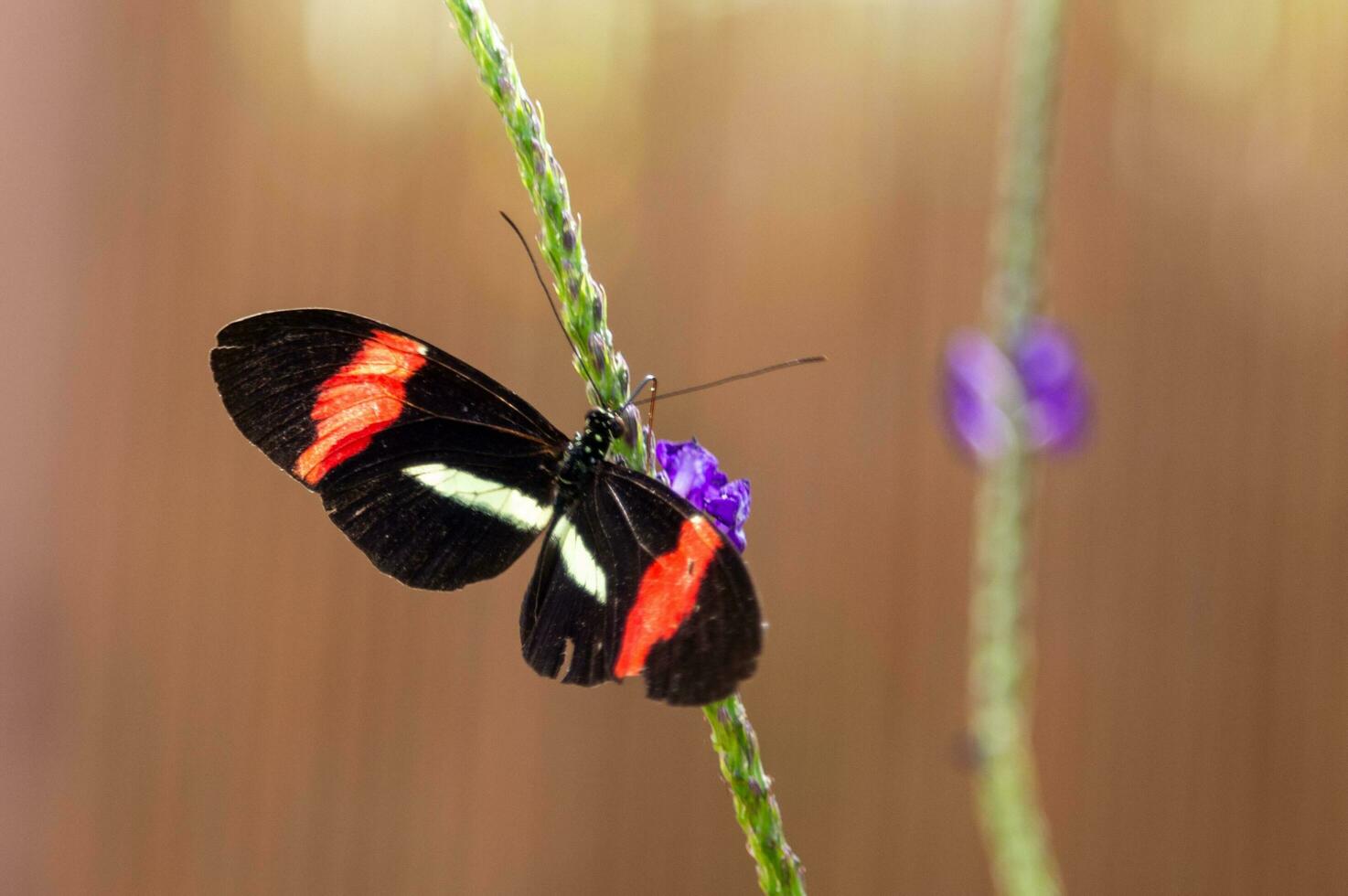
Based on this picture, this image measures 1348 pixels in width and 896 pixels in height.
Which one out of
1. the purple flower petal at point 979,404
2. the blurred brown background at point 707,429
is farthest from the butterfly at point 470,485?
the blurred brown background at point 707,429

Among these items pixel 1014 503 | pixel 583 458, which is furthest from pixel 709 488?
pixel 1014 503

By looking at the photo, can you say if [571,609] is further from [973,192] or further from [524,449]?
[973,192]

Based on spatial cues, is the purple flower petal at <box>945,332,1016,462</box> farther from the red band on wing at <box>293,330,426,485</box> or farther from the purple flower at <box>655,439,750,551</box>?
the red band on wing at <box>293,330,426,485</box>

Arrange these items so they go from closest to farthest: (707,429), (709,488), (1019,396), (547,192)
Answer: (547,192) → (709,488) → (1019,396) → (707,429)

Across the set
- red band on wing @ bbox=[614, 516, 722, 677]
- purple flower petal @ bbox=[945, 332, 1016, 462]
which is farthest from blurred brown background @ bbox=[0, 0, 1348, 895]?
red band on wing @ bbox=[614, 516, 722, 677]

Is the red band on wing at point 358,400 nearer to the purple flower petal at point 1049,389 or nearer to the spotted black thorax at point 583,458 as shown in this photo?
the spotted black thorax at point 583,458

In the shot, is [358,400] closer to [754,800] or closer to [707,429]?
[754,800]
